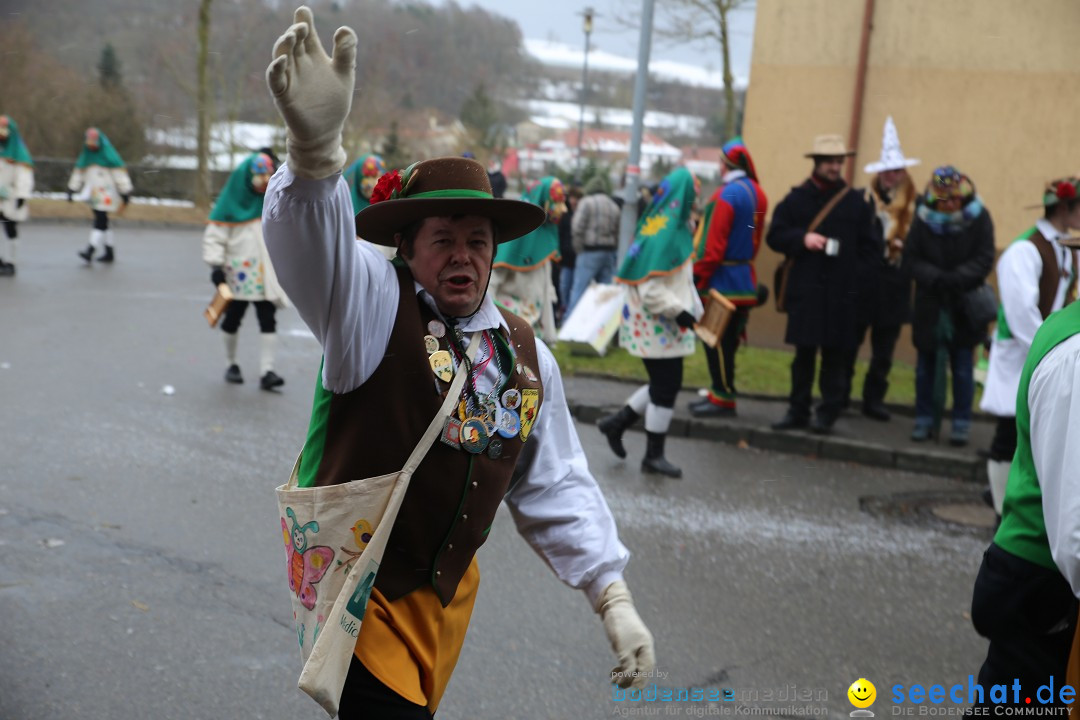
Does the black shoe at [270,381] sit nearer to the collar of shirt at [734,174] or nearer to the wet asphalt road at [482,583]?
the wet asphalt road at [482,583]

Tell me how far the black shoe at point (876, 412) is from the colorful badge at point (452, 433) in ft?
24.3

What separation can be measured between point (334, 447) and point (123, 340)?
9.21 metres

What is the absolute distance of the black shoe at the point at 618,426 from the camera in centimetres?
768

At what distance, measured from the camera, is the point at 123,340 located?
436 inches

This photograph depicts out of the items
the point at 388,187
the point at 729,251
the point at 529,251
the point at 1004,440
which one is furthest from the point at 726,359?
the point at 388,187

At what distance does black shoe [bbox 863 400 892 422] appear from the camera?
372 inches

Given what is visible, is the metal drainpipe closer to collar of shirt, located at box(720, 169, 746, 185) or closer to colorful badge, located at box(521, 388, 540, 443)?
collar of shirt, located at box(720, 169, 746, 185)

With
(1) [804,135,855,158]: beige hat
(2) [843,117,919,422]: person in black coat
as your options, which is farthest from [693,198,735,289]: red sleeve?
(2) [843,117,919,422]: person in black coat

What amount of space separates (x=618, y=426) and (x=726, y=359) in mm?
1768

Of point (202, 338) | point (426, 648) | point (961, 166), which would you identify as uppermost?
point (961, 166)

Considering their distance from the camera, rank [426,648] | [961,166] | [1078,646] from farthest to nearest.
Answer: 1. [961,166]
2. [426,648]
3. [1078,646]

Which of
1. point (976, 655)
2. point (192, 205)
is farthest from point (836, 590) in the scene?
point (192, 205)

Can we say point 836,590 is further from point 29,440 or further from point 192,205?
point 192,205

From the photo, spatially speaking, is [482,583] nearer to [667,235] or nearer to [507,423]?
[507,423]
